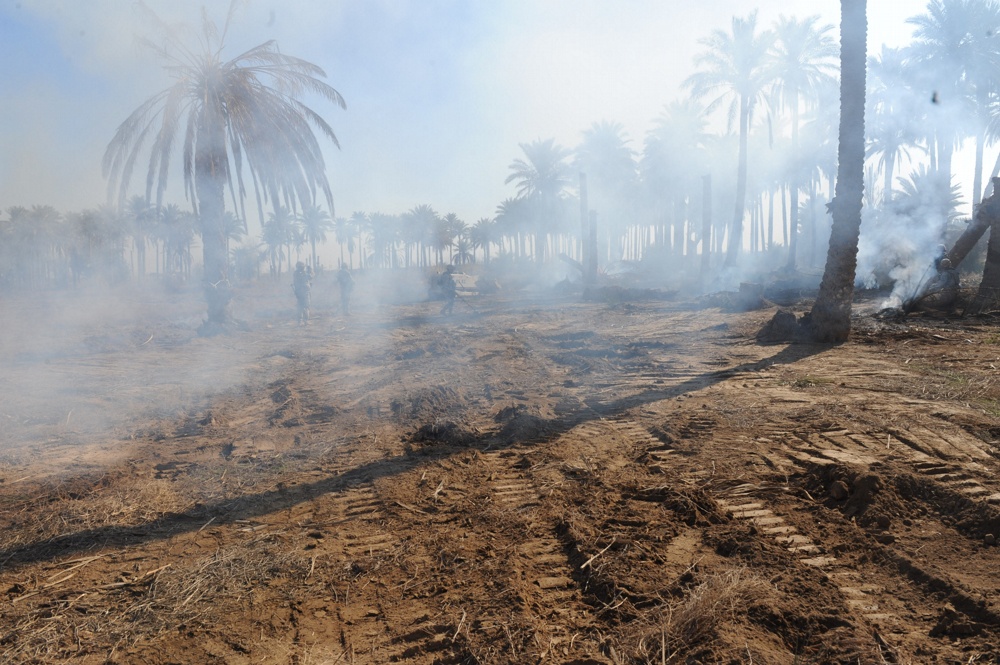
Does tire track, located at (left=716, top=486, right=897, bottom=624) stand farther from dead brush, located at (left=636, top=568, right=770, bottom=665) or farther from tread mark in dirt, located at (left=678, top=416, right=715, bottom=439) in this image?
tread mark in dirt, located at (left=678, top=416, right=715, bottom=439)

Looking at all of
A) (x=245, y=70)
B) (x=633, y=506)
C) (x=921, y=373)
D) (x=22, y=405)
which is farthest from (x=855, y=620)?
(x=245, y=70)

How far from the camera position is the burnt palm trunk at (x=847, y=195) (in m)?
9.11

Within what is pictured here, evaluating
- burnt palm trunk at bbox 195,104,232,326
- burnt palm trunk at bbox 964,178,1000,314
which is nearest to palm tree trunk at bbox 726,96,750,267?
burnt palm trunk at bbox 964,178,1000,314

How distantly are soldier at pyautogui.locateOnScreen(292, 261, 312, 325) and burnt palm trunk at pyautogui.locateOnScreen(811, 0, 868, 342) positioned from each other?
42.8ft

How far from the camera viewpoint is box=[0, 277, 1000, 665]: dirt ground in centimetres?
228

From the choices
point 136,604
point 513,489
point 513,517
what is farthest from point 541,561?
point 136,604

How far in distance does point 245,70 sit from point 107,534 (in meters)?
12.1

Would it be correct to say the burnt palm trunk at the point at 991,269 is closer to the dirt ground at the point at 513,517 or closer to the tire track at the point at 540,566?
the dirt ground at the point at 513,517

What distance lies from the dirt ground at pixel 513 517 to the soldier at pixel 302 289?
7.95 m

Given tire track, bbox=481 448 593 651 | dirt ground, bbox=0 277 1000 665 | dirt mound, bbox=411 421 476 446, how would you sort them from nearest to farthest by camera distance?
dirt ground, bbox=0 277 1000 665, tire track, bbox=481 448 593 651, dirt mound, bbox=411 421 476 446

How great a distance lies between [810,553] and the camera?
2840 mm

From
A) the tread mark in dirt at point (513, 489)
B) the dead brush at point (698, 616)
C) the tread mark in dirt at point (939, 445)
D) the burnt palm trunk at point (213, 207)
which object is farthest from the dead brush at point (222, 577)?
the burnt palm trunk at point (213, 207)

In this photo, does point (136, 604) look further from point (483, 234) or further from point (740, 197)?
point (483, 234)

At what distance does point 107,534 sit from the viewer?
331 centimetres
